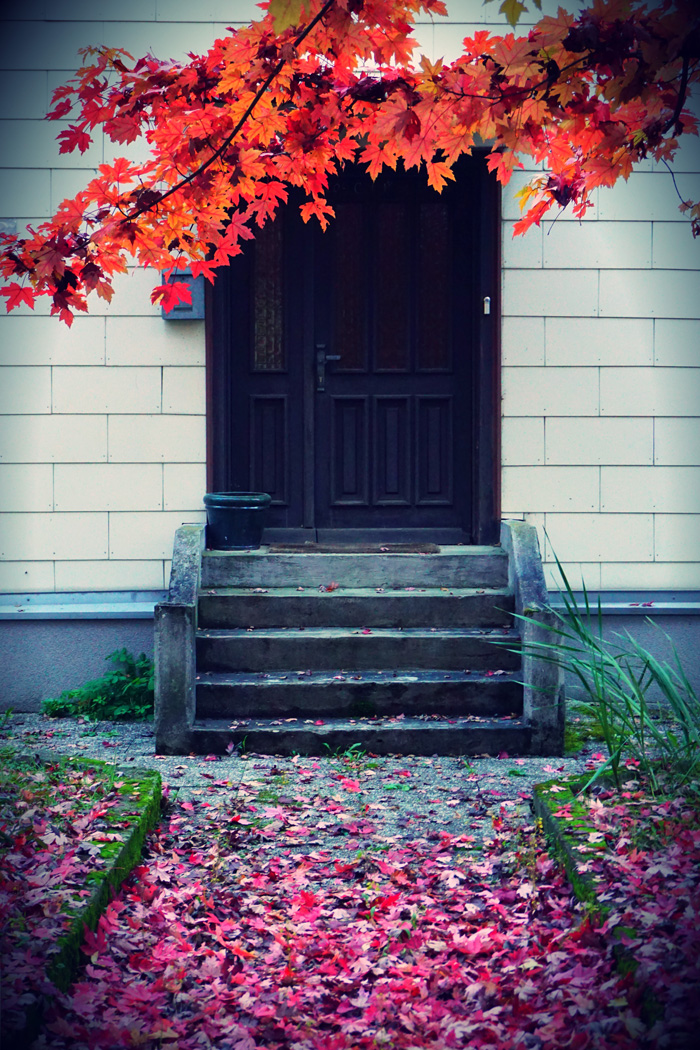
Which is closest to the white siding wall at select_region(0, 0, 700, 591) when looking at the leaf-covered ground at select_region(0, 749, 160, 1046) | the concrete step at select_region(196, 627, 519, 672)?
the concrete step at select_region(196, 627, 519, 672)

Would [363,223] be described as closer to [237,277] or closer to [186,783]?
[237,277]

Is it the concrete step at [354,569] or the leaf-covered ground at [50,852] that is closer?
the leaf-covered ground at [50,852]

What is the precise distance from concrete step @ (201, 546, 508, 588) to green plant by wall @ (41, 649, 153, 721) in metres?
0.71

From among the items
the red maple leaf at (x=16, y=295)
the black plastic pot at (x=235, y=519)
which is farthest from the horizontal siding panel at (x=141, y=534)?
the red maple leaf at (x=16, y=295)

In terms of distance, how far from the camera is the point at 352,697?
5133mm

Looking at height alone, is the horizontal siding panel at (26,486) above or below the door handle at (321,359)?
below

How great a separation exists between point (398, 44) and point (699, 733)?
280 cm

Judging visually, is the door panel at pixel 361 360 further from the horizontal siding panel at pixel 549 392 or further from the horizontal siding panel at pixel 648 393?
the horizontal siding panel at pixel 648 393

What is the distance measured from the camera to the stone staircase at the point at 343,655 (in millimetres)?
4945

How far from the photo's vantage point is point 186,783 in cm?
449

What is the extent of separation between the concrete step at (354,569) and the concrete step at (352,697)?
31.4 inches

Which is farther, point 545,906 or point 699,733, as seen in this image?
point 699,733

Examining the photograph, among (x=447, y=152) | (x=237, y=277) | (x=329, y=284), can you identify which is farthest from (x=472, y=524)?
(x=447, y=152)

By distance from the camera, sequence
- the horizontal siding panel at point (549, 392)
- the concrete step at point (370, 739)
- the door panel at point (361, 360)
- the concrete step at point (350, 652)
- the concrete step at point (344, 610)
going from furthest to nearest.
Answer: the door panel at point (361, 360), the horizontal siding panel at point (549, 392), the concrete step at point (344, 610), the concrete step at point (350, 652), the concrete step at point (370, 739)
